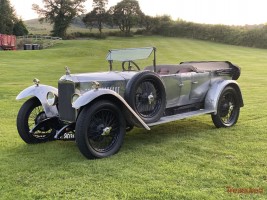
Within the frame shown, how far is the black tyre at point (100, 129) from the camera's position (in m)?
5.06

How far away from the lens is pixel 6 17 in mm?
60844

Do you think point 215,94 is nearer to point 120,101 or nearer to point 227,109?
point 227,109

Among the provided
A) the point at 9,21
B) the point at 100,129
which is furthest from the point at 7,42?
the point at 100,129

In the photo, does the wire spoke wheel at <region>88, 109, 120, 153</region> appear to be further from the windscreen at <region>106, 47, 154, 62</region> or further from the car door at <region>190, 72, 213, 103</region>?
the car door at <region>190, 72, 213, 103</region>

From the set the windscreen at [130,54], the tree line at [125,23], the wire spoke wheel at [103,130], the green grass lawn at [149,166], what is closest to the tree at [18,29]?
the tree line at [125,23]

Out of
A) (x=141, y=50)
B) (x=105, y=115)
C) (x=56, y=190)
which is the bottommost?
(x=56, y=190)

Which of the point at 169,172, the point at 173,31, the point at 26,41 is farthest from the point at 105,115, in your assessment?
the point at 173,31

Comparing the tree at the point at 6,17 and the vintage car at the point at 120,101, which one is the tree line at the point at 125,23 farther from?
the vintage car at the point at 120,101

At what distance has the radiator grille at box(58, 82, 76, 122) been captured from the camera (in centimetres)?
566

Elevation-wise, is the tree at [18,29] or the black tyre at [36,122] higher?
the tree at [18,29]

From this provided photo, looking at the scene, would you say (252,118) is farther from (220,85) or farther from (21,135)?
(21,135)

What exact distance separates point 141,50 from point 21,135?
255 cm

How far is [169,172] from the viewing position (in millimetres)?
4680

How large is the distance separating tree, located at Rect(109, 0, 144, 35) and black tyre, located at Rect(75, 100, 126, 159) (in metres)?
61.6
